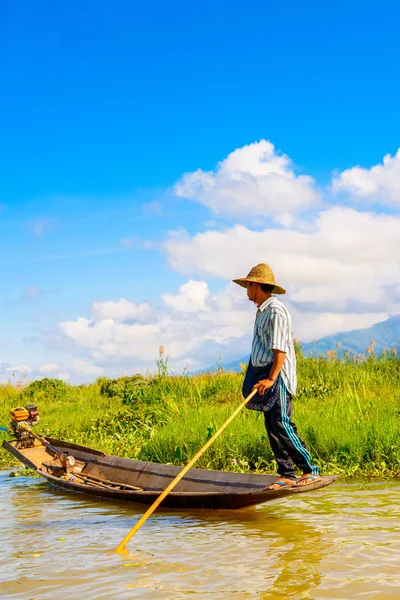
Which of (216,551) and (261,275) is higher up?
(261,275)

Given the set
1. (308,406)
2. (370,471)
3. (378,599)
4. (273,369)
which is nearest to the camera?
(378,599)

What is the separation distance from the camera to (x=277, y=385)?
606 cm

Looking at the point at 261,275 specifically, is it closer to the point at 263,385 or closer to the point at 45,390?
the point at 263,385

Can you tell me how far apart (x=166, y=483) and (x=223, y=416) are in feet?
7.22

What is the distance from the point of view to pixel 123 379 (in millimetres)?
14234

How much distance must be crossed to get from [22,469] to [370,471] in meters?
5.28

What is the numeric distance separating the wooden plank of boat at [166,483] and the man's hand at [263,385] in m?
0.83

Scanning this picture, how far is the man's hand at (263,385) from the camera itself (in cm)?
596

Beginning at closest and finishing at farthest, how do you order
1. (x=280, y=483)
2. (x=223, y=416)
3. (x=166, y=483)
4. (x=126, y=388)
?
(x=280, y=483)
(x=166, y=483)
(x=223, y=416)
(x=126, y=388)

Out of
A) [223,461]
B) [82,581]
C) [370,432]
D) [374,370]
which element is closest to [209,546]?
[82,581]

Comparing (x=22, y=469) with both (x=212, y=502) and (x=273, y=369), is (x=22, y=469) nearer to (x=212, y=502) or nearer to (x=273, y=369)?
(x=212, y=502)

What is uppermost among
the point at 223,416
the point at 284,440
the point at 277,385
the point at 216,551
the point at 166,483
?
the point at 277,385

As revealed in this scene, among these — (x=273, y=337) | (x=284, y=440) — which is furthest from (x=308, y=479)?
(x=273, y=337)

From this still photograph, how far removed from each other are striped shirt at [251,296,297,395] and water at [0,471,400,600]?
4.31ft
